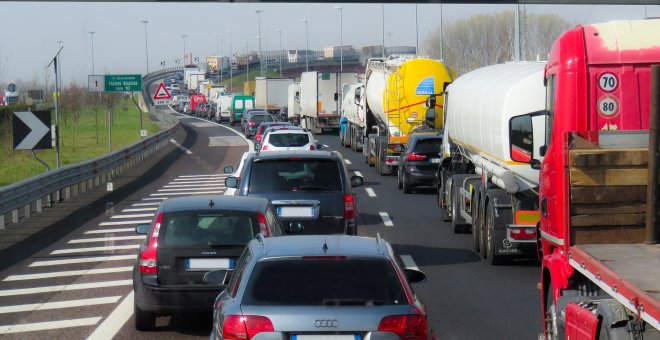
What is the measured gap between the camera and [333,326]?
7.11 metres

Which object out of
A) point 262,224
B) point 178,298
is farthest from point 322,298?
point 262,224

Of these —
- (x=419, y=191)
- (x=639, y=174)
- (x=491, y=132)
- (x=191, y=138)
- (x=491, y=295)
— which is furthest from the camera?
(x=191, y=138)

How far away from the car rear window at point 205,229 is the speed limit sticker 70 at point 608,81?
143 inches

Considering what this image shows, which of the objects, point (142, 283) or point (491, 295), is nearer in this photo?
point (142, 283)

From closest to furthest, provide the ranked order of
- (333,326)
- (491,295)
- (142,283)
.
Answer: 1. (333,326)
2. (142,283)
3. (491,295)

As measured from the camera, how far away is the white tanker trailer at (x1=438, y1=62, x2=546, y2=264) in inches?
619

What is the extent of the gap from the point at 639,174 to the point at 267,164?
7.83 m

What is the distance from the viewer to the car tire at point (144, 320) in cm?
1165

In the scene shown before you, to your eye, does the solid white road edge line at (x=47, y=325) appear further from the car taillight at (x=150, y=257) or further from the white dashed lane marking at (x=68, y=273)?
the white dashed lane marking at (x=68, y=273)

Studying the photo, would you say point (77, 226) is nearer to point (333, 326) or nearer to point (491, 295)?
point (491, 295)

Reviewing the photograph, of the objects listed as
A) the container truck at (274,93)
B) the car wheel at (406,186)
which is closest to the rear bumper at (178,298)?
the car wheel at (406,186)

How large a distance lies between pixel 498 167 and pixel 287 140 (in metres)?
15.8

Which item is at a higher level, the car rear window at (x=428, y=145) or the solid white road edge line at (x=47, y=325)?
the car rear window at (x=428, y=145)

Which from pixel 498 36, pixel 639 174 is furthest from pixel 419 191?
pixel 498 36
